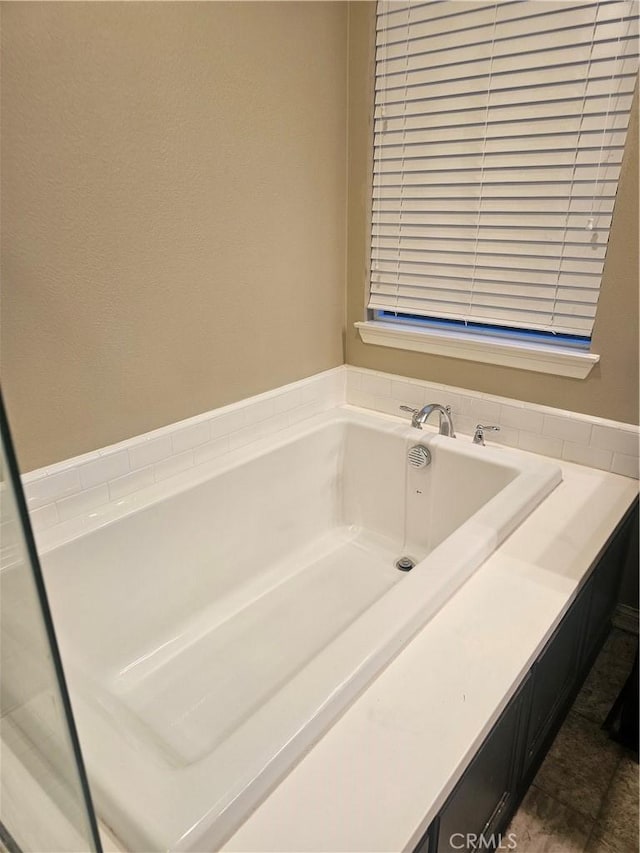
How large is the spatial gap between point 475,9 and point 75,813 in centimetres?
208

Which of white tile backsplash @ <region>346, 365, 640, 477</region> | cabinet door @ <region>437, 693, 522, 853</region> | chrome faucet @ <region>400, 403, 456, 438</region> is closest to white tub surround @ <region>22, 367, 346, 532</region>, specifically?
white tile backsplash @ <region>346, 365, 640, 477</region>

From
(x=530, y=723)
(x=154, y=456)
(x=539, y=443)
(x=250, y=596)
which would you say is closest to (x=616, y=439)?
(x=539, y=443)

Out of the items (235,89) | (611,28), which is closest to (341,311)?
(235,89)

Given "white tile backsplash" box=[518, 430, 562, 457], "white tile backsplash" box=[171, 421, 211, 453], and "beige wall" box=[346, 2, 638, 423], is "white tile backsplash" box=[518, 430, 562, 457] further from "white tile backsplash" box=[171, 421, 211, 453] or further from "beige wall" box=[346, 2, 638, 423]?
"white tile backsplash" box=[171, 421, 211, 453]

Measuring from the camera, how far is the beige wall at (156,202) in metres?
1.25

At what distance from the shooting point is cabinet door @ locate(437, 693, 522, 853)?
96 centimetres

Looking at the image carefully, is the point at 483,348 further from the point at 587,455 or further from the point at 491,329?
the point at 587,455

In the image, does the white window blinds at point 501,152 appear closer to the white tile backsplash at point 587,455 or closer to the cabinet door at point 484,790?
the white tile backsplash at point 587,455

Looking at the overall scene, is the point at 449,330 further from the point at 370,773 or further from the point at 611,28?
the point at 370,773

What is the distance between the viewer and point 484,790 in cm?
110

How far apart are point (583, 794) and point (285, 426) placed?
55.0 inches

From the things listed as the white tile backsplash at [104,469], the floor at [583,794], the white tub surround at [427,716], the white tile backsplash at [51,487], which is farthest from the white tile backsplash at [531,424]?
the white tile backsplash at [51,487]

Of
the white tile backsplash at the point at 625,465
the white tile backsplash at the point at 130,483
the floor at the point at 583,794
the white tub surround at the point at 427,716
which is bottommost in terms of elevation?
the floor at the point at 583,794

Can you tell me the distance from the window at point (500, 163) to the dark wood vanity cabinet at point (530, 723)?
0.68 meters
